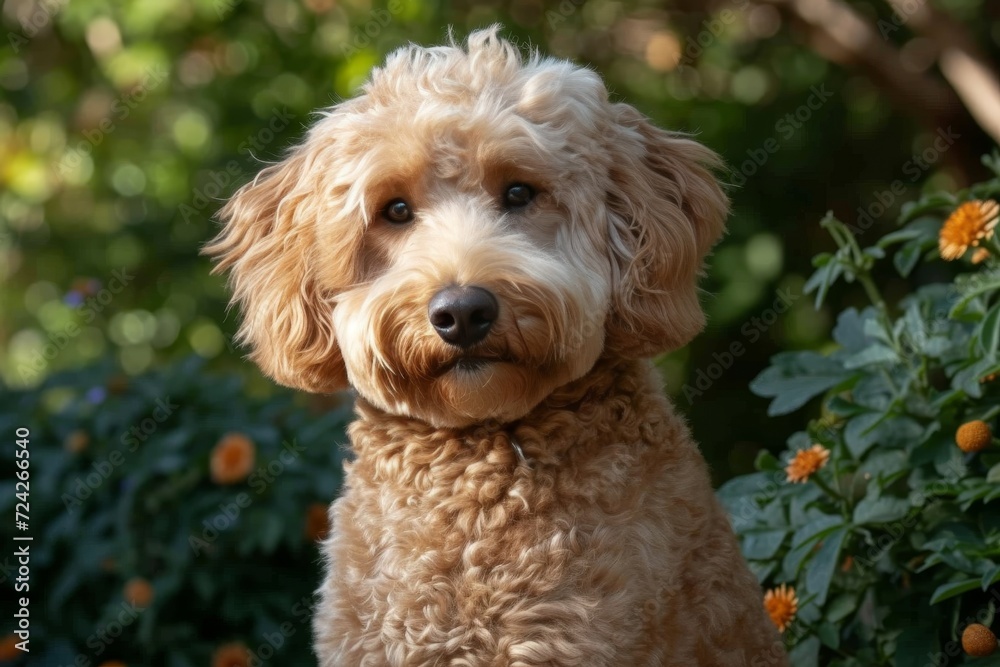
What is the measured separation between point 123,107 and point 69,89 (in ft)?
2.14

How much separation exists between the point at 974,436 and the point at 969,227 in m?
0.55

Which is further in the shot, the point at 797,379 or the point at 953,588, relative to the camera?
the point at 797,379

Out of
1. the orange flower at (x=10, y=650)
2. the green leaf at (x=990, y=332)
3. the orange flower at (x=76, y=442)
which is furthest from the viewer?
the orange flower at (x=76, y=442)

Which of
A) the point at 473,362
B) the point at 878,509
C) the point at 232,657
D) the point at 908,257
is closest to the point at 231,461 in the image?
the point at 232,657

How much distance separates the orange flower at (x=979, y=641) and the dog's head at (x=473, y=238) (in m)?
0.96

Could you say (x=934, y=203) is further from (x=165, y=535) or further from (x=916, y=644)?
(x=165, y=535)

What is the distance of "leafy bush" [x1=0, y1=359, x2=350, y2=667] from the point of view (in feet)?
13.4

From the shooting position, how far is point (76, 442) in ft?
14.0

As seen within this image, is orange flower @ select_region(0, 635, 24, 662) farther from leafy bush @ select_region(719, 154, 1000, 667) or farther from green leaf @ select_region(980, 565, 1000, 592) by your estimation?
green leaf @ select_region(980, 565, 1000, 592)

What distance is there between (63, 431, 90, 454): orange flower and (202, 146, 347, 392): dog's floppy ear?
1717 mm

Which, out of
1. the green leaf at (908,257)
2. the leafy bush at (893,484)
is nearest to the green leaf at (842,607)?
the leafy bush at (893,484)

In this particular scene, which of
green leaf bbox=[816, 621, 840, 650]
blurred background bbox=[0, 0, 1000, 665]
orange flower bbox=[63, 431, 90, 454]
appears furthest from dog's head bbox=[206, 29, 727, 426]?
blurred background bbox=[0, 0, 1000, 665]

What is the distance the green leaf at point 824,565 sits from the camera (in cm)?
292

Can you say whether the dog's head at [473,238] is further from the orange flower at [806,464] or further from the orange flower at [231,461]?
the orange flower at [231,461]
